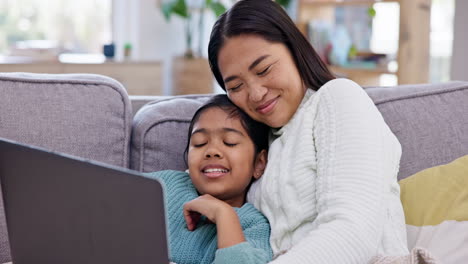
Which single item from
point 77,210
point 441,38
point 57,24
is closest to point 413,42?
point 441,38

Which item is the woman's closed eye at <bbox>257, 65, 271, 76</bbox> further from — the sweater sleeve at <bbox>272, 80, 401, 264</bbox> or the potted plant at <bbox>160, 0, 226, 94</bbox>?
the potted plant at <bbox>160, 0, 226, 94</bbox>

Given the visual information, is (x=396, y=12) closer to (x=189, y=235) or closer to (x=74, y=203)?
(x=189, y=235)

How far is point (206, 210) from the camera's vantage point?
1280 millimetres

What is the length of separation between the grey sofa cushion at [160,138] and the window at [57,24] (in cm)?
355

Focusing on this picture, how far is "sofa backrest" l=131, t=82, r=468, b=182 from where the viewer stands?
5.26ft

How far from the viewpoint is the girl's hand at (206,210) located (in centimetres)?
125

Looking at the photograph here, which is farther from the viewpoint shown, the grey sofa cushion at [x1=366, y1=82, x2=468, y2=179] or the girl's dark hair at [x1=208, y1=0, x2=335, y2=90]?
the grey sofa cushion at [x1=366, y1=82, x2=468, y2=179]

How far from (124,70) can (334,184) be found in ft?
12.5

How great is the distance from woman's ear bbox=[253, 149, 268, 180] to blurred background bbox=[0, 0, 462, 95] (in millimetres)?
1958

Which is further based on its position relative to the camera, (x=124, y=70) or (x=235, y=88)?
(x=124, y=70)

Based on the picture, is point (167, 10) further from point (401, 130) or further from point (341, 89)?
point (341, 89)

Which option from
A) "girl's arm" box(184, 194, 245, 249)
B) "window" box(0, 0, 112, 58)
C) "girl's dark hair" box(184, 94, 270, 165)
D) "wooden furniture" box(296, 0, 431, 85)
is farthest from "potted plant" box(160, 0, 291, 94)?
"girl's arm" box(184, 194, 245, 249)

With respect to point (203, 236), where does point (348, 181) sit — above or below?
above

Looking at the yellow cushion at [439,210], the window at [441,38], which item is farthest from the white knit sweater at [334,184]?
the window at [441,38]
